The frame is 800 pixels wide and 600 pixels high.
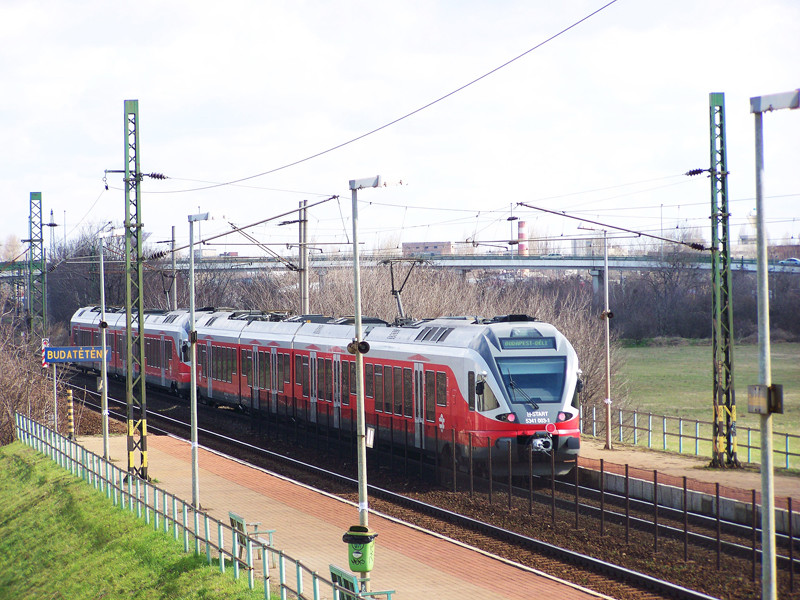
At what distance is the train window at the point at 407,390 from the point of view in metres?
25.2

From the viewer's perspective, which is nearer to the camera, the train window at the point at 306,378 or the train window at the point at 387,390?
the train window at the point at 387,390

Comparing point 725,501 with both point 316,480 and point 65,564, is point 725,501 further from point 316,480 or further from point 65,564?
point 65,564

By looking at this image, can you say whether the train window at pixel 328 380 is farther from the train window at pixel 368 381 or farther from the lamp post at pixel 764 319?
the lamp post at pixel 764 319

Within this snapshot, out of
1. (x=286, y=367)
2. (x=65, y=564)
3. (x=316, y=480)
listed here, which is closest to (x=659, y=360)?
(x=286, y=367)

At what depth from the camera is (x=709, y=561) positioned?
16391 mm

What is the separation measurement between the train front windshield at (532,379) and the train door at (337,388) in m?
8.28

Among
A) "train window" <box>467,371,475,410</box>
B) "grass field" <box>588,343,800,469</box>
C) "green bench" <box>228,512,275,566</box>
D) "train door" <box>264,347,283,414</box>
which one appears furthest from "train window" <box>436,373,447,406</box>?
"grass field" <box>588,343,800,469</box>

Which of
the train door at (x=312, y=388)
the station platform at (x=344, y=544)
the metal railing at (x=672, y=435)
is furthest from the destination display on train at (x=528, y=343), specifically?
the metal railing at (x=672, y=435)

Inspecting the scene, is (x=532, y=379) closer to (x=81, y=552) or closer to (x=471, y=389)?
(x=471, y=389)

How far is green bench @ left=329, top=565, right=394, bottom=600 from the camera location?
42.5ft

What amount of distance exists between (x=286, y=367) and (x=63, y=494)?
8.86m

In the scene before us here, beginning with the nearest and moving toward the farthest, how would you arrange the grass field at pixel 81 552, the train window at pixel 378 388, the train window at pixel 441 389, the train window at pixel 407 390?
the grass field at pixel 81 552, the train window at pixel 441 389, the train window at pixel 407 390, the train window at pixel 378 388

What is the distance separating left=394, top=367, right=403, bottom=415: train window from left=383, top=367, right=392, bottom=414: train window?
0.32 m

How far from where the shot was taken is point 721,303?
2561 centimetres
